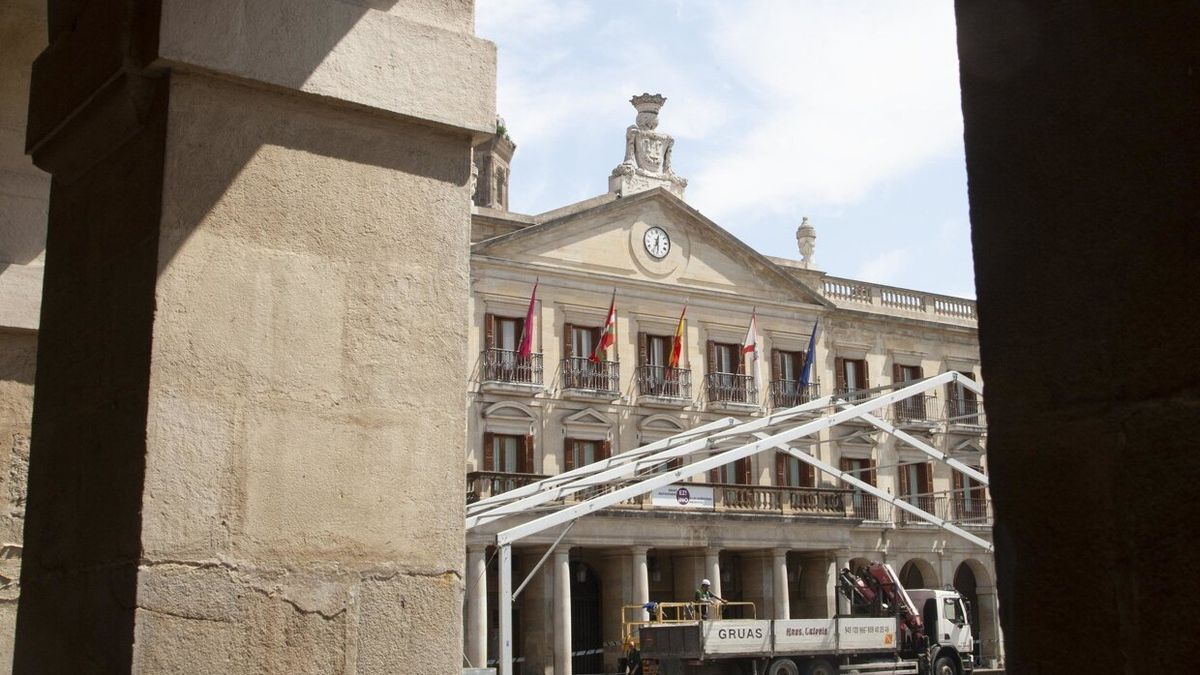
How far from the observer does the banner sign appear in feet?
101

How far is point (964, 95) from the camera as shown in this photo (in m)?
1.32

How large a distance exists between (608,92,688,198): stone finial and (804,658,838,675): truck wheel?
14.5m

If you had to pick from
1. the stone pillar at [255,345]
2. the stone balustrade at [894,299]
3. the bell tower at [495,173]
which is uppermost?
the bell tower at [495,173]

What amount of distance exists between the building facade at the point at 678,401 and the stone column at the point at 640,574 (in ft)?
0.15

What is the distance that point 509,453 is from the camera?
29719 millimetres

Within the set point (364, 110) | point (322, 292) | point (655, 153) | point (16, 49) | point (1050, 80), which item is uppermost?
point (655, 153)

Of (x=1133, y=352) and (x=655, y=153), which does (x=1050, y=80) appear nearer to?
(x=1133, y=352)

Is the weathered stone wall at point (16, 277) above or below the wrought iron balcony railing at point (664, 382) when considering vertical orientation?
below

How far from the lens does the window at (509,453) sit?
96.2ft

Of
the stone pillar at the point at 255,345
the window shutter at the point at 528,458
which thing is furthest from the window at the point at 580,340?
the stone pillar at the point at 255,345

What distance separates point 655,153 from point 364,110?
108 feet

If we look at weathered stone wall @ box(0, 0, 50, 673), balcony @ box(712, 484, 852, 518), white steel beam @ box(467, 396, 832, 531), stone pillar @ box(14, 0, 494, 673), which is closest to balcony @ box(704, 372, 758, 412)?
balcony @ box(712, 484, 852, 518)

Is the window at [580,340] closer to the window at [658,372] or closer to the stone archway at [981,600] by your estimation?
the window at [658,372]

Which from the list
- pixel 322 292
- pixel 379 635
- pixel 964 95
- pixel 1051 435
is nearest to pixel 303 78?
pixel 322 292
